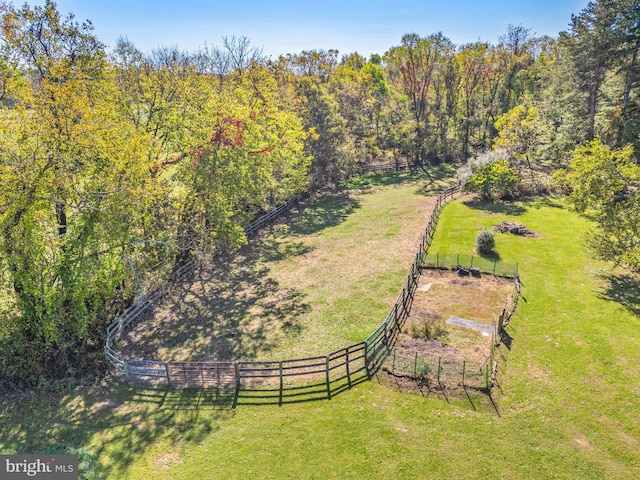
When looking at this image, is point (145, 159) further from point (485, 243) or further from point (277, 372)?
point (485, 243)

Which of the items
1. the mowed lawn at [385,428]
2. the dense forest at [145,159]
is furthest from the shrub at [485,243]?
the mowed lawn at [385,428]

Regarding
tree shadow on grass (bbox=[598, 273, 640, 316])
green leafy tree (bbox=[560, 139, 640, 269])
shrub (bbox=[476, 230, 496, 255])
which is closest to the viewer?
tree shadow on grass (bbox=[598, 273, 640, 316])

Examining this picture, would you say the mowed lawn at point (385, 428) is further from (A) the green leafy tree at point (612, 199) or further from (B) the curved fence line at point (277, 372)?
(A) the green leafy tree at point (612, 199)

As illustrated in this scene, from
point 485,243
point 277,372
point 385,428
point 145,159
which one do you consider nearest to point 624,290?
point 485,243

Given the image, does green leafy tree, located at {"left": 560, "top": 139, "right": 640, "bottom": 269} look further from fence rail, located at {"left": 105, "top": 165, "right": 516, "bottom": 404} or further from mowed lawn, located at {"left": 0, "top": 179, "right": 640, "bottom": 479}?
fence rail, located at {"left": 105, "top": 165, "right": 516, "bottom": 404}

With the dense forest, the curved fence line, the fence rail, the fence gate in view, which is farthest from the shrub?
the fence gate

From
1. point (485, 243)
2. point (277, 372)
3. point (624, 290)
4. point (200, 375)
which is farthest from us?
point (485, 243)
